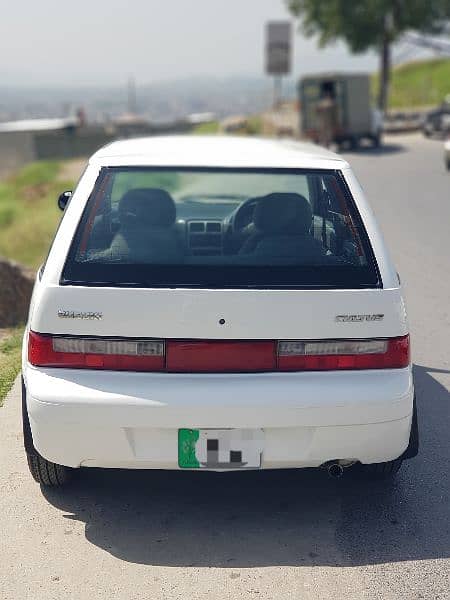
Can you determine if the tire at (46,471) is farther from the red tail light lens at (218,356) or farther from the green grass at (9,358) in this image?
the green grass at (9,358)

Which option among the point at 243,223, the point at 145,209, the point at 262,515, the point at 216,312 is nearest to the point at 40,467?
the point at 262,515

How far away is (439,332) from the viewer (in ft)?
23.8

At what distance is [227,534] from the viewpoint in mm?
3871

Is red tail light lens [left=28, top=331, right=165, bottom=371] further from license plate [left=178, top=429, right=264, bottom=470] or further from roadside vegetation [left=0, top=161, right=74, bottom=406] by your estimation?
roadside vegetation [left=0, top=161, right=74, bottom=406]

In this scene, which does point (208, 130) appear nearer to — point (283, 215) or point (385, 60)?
point (385, 60)

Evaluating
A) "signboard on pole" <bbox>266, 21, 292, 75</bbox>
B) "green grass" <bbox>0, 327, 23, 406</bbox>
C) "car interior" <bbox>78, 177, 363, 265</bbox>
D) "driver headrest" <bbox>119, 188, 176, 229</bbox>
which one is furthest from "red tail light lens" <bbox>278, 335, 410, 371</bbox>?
"signboard on pole" <bbox>266, 21, 292, 75</bbox>

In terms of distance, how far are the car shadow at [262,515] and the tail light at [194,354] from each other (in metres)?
0.78

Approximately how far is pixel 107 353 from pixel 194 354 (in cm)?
36

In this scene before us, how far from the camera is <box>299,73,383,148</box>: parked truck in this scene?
105 feet

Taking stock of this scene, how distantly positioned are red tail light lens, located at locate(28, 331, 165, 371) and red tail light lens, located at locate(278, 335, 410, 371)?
534mm

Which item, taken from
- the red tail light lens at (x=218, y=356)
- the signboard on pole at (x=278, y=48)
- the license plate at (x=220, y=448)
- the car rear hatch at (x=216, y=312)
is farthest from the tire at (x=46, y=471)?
the signboard on pole at (x=278, y=48)

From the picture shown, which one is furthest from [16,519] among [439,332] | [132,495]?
[439,332]

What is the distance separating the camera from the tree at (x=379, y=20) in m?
50.4

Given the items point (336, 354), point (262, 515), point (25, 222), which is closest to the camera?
point (336, 354)
